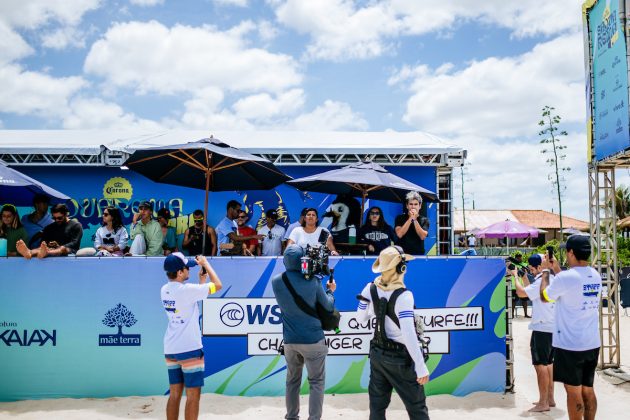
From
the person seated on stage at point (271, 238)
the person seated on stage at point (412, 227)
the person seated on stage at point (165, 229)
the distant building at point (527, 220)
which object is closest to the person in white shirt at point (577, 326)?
the person seated on stage at point (412, 227)

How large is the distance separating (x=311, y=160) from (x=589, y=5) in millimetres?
5428

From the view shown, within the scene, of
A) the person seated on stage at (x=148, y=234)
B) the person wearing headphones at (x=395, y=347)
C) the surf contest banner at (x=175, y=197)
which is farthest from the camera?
the surf contest banner at (x=175, y=197)

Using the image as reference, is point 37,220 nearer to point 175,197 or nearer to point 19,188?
point 19,188

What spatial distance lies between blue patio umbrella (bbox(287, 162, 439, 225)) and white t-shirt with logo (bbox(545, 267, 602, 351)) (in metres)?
2.89

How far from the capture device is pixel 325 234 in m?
6.42

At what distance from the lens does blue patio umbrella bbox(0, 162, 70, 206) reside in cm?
624

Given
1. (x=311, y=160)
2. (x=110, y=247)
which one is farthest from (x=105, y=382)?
(x=311, y=160)

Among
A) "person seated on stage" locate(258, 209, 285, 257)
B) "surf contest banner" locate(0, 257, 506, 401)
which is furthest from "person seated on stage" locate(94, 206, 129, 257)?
"person seated on stage" locate(258, 209, 285, 257)

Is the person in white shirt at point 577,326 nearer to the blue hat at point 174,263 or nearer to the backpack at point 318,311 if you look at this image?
the backpack at point 318,311

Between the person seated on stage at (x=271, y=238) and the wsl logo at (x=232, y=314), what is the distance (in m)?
2.11

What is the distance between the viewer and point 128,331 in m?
6.05

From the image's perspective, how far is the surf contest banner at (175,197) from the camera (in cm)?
1012

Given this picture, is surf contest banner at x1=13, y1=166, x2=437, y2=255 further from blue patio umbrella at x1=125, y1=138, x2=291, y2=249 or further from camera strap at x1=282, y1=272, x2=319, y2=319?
camera strap at x1=282, y1=272, x2=319, y2=319

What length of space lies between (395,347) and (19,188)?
600 centimetres
